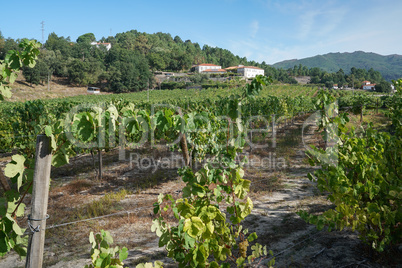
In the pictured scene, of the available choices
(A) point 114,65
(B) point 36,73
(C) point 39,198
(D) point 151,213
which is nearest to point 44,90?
(B) point 36,73

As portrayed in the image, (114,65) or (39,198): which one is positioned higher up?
(114,65)

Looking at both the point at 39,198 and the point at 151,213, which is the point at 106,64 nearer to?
the point at 151,213

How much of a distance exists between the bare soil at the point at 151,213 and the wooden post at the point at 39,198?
6.77ft

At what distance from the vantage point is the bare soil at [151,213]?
3811 millimetres

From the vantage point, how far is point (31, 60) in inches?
95.5

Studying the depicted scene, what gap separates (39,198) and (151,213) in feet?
13.2

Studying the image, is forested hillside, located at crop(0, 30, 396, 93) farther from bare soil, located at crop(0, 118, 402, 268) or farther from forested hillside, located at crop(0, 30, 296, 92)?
bare soil, located at crop(0, 118, 402, 268)

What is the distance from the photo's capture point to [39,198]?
1885mm

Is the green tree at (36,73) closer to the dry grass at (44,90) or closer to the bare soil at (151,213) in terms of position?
the dry grass at (44,90)

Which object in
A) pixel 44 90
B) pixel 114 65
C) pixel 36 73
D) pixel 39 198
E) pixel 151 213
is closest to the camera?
pixel 39 198

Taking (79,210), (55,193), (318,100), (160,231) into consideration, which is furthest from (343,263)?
(55,193)

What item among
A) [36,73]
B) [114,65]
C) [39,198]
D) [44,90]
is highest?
[114,65]

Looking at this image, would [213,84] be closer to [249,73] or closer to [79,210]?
[249,73]

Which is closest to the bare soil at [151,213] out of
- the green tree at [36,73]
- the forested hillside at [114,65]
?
the green tree at [36,73]
